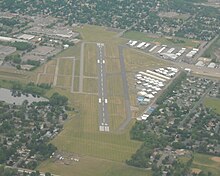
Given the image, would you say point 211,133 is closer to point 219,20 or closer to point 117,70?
point 117,70

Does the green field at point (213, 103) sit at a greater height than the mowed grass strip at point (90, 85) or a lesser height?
lesser

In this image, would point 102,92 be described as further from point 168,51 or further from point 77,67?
point 168,51

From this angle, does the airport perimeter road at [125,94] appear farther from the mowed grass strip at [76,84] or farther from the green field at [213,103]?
the green field at [213,103]

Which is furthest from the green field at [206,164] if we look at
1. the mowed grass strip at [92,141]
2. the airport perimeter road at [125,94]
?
the airport perimeter road at [125,94]

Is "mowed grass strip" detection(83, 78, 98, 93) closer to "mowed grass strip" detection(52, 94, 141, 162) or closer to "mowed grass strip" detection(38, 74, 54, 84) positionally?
"mowed grass strip" detection(38, 74, 54, 84)

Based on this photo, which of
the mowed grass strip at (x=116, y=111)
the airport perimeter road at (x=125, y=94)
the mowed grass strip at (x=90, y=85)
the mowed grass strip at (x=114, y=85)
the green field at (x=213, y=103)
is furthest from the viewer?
the mowed grass strip at (x=90, y=85)

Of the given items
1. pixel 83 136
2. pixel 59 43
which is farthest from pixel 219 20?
pixel 83 136
